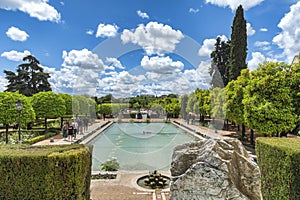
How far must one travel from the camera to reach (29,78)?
139ft

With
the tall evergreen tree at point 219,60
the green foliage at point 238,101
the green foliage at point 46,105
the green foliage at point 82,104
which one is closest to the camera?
the green foliage at point 238,101

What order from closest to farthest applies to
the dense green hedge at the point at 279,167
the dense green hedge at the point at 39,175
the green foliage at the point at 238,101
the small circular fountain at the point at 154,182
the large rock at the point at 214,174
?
the large rock at the point at 214,174, the dense green hedge at the point at 39,175, the dense green hedge at the point at 279,167, the small circular fountain at the point at 154,182, the green foliage at the point at 238,101

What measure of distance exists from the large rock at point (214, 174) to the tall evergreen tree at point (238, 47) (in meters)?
24.8

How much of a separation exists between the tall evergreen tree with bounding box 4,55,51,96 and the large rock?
4092 centimetres

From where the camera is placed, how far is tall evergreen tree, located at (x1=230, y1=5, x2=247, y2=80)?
27.6m

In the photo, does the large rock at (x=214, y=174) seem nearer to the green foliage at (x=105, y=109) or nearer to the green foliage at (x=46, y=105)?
the green foliage at (x=46, y=105)

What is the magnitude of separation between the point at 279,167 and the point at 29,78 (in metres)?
44.1

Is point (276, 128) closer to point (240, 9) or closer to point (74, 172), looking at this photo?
point (74, 172)

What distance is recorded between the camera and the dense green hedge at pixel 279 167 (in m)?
4.55

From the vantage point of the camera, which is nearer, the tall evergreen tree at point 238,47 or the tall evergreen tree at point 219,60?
the tall evergreen tree at point 238,47

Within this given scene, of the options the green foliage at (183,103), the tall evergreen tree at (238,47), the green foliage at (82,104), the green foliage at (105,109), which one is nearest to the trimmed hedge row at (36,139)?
the green foliage at (82,104)

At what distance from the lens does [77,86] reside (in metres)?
16.3

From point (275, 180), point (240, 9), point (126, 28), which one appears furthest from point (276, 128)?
point (240, 9)

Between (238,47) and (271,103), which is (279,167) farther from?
(238,47)
